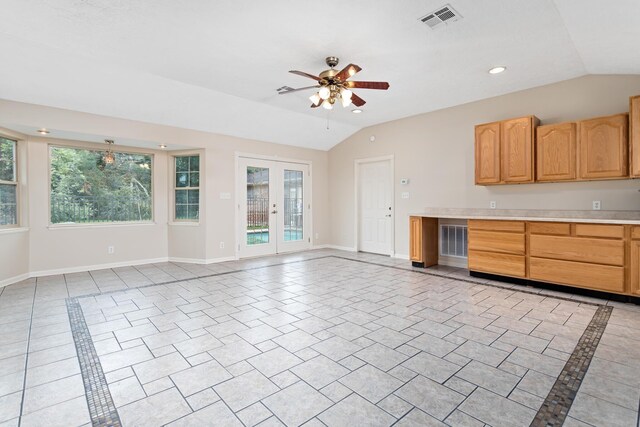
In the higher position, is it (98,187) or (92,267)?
(98,187)

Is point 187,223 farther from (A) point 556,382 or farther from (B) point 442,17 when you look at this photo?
(A) point 556,382

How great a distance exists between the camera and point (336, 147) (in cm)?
759

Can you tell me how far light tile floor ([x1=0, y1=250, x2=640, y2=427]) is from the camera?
1767 mm

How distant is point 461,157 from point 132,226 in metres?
5.98

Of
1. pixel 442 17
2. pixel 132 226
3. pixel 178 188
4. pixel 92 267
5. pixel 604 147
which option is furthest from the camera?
pixel 178 188

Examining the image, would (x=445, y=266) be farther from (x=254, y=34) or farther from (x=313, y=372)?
(x=254, y=34)

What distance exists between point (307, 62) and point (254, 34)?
2.57ft

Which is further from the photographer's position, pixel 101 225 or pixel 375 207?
pixel 375 207

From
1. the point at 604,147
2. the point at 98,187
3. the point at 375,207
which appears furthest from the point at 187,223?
the point at 604,147

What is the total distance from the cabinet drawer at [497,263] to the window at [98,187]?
18.9 feet

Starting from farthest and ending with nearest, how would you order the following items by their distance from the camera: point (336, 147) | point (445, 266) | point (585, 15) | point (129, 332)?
1. point (336, 147)
2. point (445, 266)
3. point (129, 332)
4. point (585, 15)

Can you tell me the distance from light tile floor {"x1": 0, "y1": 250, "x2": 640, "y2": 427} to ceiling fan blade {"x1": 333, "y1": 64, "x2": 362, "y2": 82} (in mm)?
2463

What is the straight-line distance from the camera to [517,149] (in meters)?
4.42

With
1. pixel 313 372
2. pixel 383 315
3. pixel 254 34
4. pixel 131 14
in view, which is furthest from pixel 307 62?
pixel 313 372
